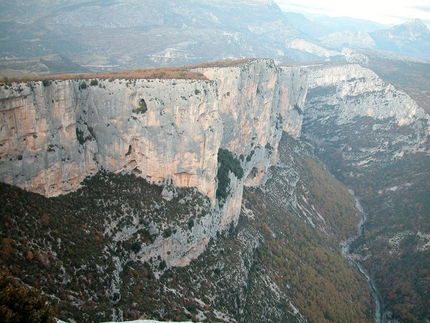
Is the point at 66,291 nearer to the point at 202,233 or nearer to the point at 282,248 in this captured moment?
the point at 202,233

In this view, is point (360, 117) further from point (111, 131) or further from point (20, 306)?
point (20, 306)

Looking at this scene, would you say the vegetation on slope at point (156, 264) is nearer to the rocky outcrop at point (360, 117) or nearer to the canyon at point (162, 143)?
the canyon at point (162, 143)

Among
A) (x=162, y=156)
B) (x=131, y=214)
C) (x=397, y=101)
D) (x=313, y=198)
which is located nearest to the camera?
(x=131, y=214)

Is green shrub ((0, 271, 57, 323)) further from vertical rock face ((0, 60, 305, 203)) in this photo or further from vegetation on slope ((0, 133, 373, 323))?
vertical rock face ((0, 60, 305, 203))

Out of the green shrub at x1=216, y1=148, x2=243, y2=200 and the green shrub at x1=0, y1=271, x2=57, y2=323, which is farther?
the green shrub at x1=216, y1=148, x2=243, y2=200

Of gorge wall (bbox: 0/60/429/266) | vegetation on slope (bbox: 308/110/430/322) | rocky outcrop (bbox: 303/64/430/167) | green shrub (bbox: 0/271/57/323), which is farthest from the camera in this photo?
rocky outcrop (bbox: 303/64/430/167)

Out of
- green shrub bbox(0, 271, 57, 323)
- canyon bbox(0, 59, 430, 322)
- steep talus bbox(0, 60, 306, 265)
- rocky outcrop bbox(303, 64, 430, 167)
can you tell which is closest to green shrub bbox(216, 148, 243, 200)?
canyon bbox(0, 59, 430, 322)

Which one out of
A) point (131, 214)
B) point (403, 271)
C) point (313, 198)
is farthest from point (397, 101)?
point (131, 214)

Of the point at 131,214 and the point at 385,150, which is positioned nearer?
the point at 131,214
